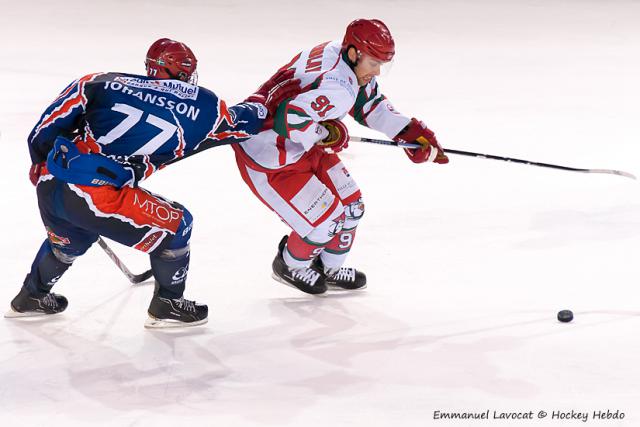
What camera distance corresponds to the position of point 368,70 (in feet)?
11.7

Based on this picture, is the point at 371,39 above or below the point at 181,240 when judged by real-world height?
above

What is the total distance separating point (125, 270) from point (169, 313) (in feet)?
1.32

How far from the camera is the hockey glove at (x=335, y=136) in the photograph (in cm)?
355

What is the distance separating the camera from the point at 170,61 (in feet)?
10.9

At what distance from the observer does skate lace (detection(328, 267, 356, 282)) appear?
3867 millimetres

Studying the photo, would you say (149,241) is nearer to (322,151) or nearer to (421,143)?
(322,151)

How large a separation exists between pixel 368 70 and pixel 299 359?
1.04 meters

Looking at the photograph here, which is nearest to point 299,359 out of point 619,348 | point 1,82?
point 619,348

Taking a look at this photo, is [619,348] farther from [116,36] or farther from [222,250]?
[116,36]

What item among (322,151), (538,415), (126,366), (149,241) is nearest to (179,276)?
(149,241)

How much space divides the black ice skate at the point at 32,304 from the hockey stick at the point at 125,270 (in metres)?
0.27

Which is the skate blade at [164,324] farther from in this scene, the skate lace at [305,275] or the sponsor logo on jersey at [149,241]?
the skate lace at [305,275]

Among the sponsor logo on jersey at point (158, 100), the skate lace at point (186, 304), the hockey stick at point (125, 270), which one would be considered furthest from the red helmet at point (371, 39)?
the hockey stick at point (125, 270)

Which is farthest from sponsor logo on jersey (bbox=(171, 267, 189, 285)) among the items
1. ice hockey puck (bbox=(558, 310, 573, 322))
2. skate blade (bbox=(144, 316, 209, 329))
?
ice hockey puck (bbox=(558, 310, 573, 322))
